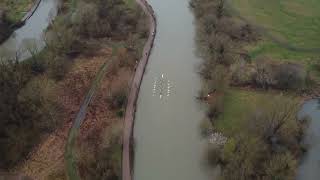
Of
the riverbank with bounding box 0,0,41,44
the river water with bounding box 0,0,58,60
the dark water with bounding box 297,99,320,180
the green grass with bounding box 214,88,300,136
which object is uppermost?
the riverbank with bounding box 0,0,41,44

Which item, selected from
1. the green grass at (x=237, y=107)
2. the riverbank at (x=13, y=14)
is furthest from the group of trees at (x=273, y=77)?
the riverbank at (x=13, y=14)

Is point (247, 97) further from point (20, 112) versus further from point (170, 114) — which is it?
point (20, 112)

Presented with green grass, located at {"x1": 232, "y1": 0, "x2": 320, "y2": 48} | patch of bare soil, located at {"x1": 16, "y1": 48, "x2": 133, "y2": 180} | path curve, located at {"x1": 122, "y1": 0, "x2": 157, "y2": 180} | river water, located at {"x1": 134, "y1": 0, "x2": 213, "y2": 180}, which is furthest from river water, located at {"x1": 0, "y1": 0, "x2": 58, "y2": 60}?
green grass, located at {"x1": 232, "y1": 0, "x2": 320, "y2": 48}

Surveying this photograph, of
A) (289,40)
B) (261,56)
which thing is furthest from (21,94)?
(289,40)

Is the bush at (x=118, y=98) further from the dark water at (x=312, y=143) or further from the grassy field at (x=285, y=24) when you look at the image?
the dark water at (x=312, y=143)

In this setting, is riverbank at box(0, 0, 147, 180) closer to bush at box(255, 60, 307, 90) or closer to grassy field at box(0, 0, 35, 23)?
grassy field at box(0, 0, 35, 23)

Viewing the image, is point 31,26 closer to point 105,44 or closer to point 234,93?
point 105,44
